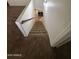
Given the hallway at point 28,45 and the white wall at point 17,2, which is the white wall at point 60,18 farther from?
the white wall at point 17,2

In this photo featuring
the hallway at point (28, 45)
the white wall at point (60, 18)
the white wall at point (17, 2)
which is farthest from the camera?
the white wall at point (17, 2)

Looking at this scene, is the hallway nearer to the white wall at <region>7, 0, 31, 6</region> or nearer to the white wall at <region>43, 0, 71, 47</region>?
the white wall at <region>43, 0, 71, 47</region>

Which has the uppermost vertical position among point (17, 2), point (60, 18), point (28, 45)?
point (17, 2)

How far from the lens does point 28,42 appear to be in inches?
204

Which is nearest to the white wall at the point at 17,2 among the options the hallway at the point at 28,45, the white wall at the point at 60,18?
the hallway at the point at 28,45

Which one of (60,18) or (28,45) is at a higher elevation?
(60,18)

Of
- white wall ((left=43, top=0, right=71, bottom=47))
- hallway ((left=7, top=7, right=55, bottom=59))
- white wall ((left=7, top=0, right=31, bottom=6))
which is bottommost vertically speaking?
hallway ((left=7, top=7, right=55, bottom=59))

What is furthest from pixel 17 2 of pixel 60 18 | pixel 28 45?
pixel 60 18

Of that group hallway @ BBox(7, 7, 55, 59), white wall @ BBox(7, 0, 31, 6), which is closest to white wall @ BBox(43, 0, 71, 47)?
hallway @ BBox(7, 7, 55, 59)

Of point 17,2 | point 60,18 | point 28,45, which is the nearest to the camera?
point 60,18

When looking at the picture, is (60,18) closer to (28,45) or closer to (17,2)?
(28,45)

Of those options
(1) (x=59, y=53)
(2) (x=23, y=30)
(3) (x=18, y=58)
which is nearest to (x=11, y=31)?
(2) (x=23, y=30)
